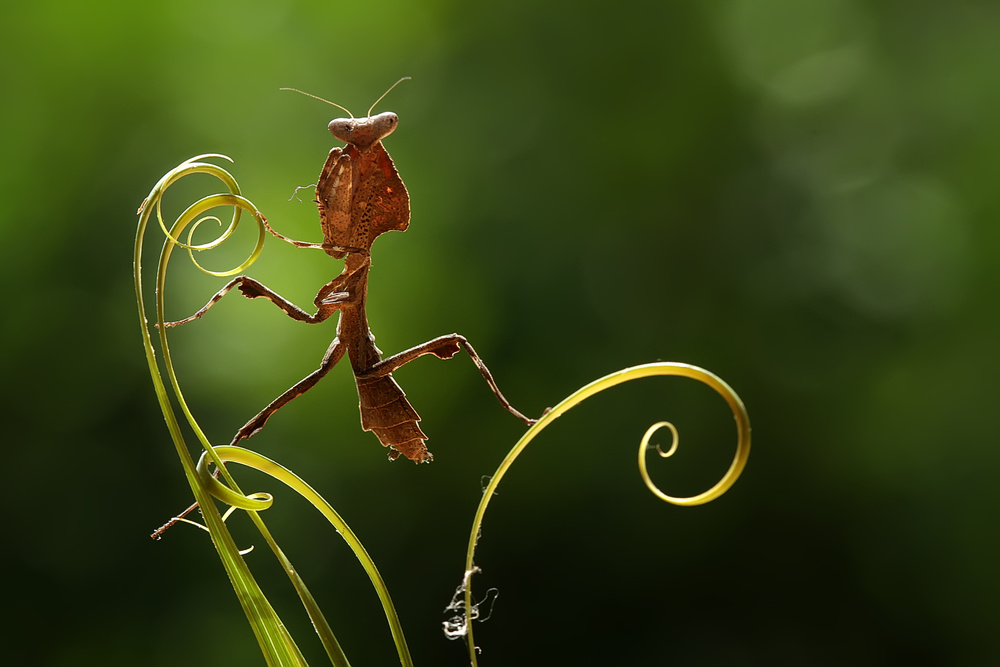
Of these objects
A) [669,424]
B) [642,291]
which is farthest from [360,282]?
[642,291]

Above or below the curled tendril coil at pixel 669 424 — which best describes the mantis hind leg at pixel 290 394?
above

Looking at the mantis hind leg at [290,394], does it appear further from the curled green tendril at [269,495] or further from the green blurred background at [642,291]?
the green blurred background at [642,291]

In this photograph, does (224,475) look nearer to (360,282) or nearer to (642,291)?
(360,282)

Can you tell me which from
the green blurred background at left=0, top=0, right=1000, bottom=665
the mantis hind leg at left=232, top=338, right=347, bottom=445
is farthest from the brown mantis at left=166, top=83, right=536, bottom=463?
the green blurred background at left=0, top=0, right=1000, bottom=665

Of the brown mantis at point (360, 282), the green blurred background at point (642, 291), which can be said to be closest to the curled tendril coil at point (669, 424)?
the brown mantis at point (360, 282)

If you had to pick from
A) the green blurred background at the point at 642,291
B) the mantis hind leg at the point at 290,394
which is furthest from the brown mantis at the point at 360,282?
the green blurred background at the point at 642,291

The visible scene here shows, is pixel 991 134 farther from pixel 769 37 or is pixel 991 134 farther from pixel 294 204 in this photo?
pixel 294 204

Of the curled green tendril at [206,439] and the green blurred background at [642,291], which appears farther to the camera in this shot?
the green blurred background at [642,291]
